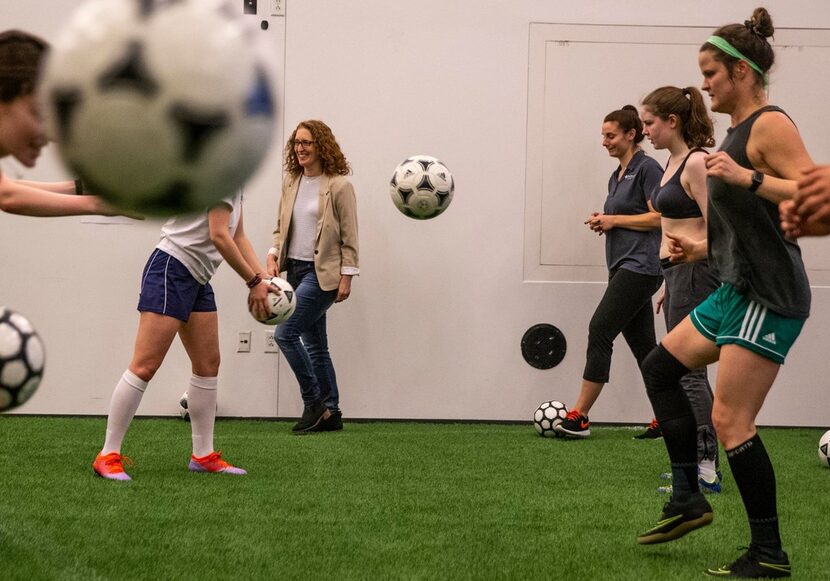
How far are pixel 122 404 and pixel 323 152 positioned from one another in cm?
272

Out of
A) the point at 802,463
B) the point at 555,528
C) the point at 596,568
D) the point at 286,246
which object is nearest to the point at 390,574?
the point at 596,568

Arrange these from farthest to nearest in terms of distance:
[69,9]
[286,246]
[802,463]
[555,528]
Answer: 1. [69,9]
2. [286,246]
3. [802,463]
4. [555,528]

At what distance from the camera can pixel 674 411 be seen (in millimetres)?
3496

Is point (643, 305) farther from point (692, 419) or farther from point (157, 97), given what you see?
point (157, 97)

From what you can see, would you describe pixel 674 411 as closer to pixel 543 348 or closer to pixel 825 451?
pixel 825 451

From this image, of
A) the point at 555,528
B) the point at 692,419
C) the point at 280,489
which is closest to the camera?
the point at 692,419

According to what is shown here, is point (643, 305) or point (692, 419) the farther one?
point (643, 305)

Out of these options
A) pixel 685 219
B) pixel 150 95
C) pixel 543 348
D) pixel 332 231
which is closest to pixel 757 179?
pixel 685 219

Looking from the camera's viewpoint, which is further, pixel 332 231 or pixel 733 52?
pixel 332 231

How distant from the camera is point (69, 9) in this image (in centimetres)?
773

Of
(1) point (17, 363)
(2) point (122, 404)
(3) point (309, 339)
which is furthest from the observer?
(3) point (309, 339)

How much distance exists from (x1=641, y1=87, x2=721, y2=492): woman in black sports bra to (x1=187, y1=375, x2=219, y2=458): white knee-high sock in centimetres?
220

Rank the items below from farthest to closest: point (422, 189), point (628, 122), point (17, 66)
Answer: point (628, 122) → point (422, 189) → point (17, 66)

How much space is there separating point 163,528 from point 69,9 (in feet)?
17.4
